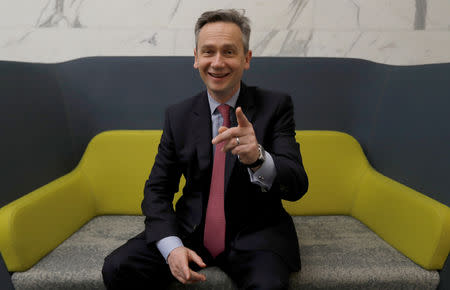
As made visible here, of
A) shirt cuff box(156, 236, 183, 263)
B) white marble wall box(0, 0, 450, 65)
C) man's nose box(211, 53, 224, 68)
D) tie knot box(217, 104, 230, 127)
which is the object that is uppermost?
white marble wall box(0, 0, 450, 65)

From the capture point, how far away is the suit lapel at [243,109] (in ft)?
4.06

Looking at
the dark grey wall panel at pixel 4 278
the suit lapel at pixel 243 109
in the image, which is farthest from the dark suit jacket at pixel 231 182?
the dark grey wall panel at pixel 4 278

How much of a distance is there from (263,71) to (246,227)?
108 cm

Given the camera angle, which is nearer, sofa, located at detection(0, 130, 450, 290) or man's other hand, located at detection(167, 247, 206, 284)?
man's other hand, located at detection(167, 247, 206, 284)

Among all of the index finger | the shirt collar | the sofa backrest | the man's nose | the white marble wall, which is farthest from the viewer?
the white marble wall

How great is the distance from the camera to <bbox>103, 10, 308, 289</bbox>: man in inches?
46.3

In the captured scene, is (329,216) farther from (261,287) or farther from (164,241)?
(164,241)

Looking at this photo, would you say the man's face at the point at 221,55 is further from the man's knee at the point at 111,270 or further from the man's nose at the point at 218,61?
the man's knee at the point at 111,270

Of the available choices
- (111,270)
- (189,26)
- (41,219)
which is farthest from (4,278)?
(189,26)

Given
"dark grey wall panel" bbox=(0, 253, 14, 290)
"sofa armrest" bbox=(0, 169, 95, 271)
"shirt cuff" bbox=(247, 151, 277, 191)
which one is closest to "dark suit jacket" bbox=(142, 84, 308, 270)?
"shirt cuff" bbox=(247, 151, 277, 191)

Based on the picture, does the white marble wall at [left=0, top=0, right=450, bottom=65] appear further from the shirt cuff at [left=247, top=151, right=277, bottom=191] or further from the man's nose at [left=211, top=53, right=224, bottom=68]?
the shirt cuff at [left=247, top=151, right=277, bottom=191]

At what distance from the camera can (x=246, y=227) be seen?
4.15 feet

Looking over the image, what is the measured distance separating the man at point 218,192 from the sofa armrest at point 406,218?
56cm

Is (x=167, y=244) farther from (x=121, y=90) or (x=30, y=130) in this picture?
(x=121, y=90)
